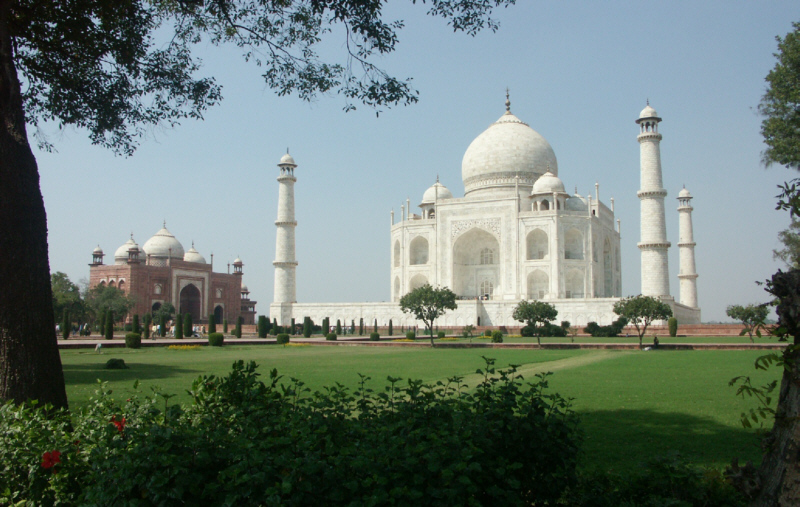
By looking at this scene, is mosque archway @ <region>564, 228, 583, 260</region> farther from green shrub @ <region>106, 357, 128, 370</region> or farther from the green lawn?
green shrub @ <region>106, 357, 128, 370</region>

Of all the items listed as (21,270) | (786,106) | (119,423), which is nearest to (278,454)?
(119,423)

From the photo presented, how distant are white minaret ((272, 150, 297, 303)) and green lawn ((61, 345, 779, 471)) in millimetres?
22856

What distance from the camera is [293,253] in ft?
119

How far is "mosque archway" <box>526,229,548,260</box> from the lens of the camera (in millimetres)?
34438

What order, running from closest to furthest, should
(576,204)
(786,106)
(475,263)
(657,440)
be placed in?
(657,440) < (786,106) < (576,204) < (475,263)

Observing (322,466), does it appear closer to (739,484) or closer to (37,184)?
(739,484)

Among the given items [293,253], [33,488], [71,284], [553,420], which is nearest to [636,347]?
[553,420]

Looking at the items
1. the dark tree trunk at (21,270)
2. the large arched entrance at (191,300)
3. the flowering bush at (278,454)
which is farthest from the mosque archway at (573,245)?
the flowering bush at (278,454)

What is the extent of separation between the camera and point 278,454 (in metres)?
2.64

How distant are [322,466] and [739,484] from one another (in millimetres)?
1767

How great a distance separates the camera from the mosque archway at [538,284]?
1307 inches

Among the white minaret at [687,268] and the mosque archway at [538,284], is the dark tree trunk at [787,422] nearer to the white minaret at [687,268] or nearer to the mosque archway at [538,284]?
the mosque archway at [538,284]

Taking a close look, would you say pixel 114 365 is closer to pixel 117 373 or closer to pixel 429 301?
pixel 117 373

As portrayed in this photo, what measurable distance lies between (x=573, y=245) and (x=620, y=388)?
27051 millimetres
